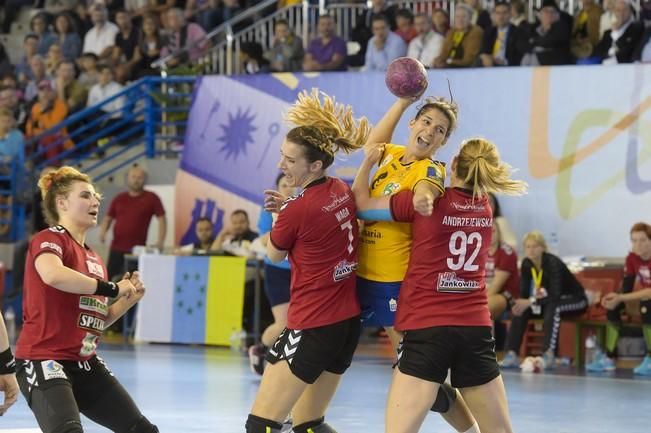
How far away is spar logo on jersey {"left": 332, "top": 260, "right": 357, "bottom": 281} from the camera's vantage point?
6.50 meters

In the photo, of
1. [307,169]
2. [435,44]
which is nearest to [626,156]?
[435,44]

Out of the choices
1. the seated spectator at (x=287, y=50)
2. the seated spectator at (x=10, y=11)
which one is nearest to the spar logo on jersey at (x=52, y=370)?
the seated spectator at (x=287, y=50)

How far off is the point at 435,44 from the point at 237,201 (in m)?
3.09

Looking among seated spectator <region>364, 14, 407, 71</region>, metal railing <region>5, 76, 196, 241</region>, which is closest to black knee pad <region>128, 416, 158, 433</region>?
seated spectator <region>364, 14, 407, 71</region>

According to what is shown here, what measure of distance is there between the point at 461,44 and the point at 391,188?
9940 millimetres

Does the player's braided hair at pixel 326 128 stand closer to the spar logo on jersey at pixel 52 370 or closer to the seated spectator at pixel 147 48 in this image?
the spar logo on jersey at pixel 52 370

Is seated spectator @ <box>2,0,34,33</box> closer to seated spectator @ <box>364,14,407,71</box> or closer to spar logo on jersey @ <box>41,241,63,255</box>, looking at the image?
seated spectator @ <box>364,14,407,71</box>

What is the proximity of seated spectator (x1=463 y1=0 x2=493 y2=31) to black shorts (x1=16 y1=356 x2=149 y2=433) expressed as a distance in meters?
10.9

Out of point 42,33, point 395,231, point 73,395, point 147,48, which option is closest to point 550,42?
point 147,48

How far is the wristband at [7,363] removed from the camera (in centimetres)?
601

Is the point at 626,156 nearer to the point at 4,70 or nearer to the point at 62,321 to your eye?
the point at 62,321

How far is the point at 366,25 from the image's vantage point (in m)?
18.0

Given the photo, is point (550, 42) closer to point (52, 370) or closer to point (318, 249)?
point (318, 249)

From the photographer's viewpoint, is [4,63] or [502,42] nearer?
[502,42]
